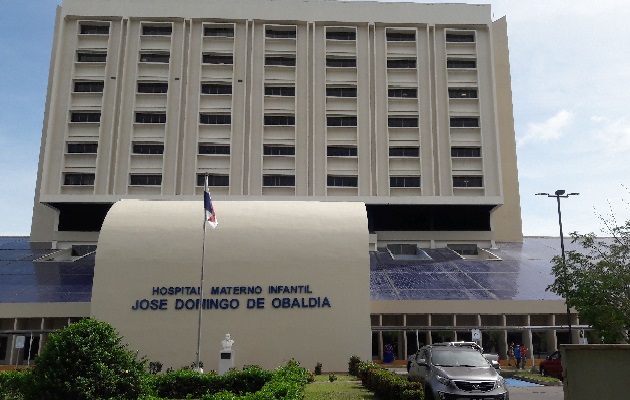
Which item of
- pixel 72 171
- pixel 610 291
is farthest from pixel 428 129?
pixel 72 171

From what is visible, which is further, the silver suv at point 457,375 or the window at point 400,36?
the window at point 400,36

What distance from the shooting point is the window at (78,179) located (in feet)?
174

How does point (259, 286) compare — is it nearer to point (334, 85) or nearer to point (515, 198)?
point (334, 85)

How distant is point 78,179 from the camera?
53.3 m

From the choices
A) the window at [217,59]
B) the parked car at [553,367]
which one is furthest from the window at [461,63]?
the parked car at [553,367]

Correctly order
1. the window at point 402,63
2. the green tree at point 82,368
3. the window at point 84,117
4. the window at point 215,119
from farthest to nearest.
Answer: the window at point 402,63 → the window at point 215,119 → the window at point 84,117 → the green tree at point 82,368

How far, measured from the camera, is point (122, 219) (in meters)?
34.2

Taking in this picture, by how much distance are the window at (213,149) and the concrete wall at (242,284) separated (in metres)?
21.4

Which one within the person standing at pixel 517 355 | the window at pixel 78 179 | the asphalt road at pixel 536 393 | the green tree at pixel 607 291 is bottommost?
the asphalt road at pixel 536 393

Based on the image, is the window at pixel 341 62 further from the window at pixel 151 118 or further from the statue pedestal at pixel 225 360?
the statue pedestal at pixel 225 360

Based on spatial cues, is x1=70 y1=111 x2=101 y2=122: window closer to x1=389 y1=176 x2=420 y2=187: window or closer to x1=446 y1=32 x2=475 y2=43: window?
x1=389 y1=176 x2=420 y2=187: window

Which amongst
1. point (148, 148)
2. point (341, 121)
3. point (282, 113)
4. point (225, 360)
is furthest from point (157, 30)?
point (225, 360)

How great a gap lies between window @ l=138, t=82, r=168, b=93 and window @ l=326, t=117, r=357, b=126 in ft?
56.0

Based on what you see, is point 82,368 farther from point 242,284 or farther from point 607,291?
point 607,291
